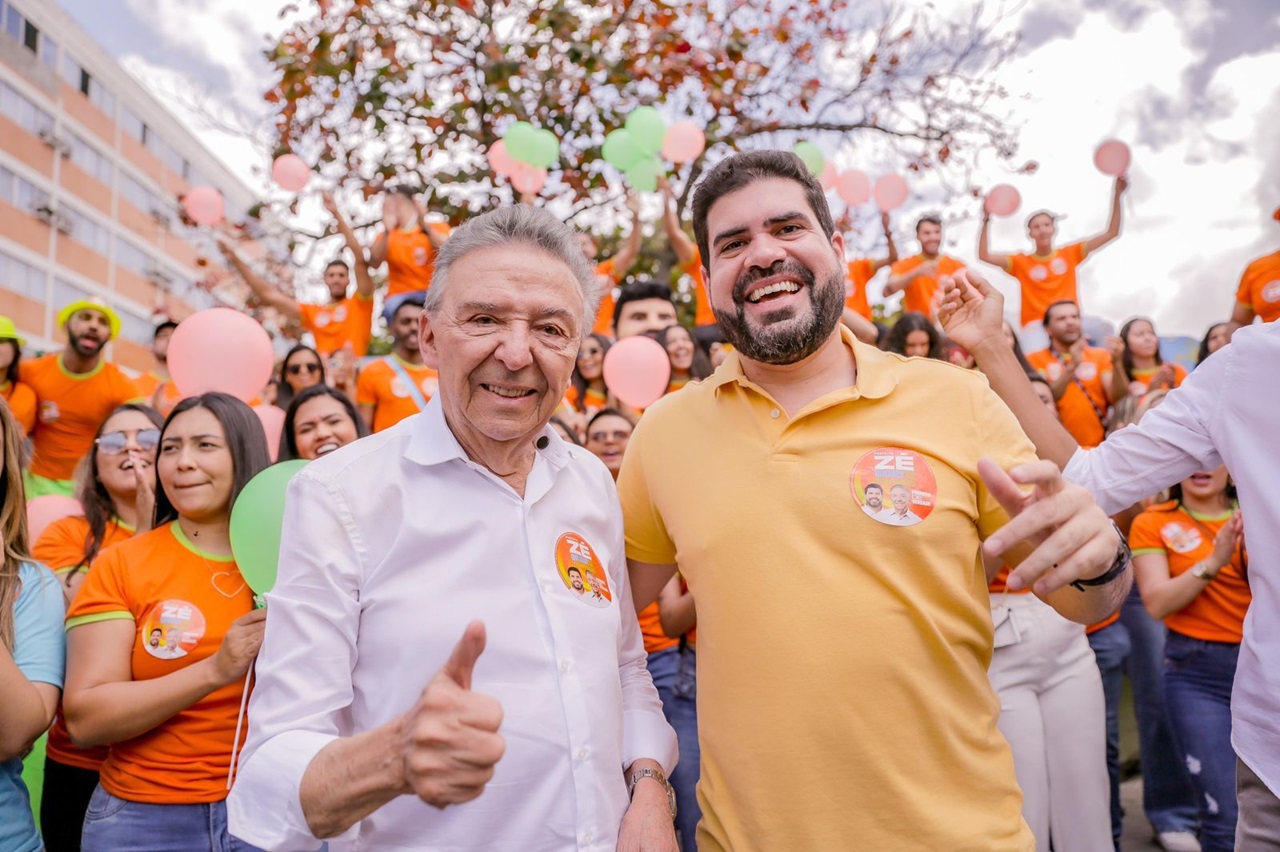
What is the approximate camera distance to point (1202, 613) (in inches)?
130

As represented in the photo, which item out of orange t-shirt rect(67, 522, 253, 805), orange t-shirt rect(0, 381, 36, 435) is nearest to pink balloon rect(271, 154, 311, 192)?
orange t-shirt rect(0, 381, 36, 435)

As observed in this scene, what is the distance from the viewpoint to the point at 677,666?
3.52 metres

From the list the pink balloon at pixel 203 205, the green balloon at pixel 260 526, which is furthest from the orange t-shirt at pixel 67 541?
the pink balloon at pixel 203 205

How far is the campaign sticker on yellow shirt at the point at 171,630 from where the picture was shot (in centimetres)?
234

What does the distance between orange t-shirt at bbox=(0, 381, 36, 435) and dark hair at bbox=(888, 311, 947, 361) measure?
513cm

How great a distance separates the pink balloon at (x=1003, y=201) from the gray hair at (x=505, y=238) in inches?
238

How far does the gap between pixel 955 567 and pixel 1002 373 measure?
0.69m

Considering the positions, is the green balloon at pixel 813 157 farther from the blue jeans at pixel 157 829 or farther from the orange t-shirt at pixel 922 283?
the blue jeans at pixel 157 829

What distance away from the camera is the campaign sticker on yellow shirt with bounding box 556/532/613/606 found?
1.78m

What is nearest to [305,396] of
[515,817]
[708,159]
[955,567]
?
[515,817]

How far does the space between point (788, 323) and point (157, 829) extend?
2098 mm

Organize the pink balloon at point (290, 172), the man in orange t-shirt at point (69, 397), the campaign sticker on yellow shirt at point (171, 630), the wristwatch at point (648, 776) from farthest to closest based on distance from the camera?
the pink balloon at point (290, 172) → the man in orange t-shirt at point (69, 397) → the campaign sticker on yellow shirt at point (171, 630) → the wristwatch at point (648, 776)

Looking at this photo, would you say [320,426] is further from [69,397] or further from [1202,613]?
[1202,613]

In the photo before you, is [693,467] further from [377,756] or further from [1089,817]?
[1089,817]
